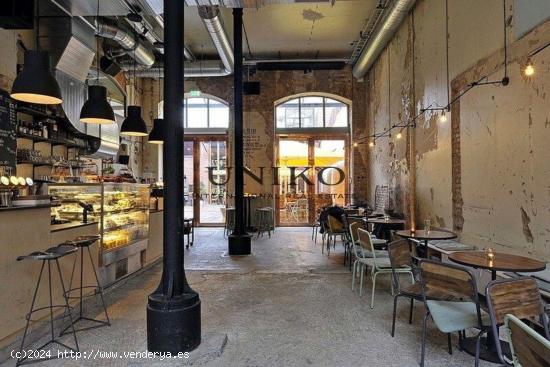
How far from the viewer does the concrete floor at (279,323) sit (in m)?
2.75

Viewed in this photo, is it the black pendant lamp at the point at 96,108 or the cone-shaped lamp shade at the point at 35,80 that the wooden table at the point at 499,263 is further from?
the black pendant lamp at the point at 96,108

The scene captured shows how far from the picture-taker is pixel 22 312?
296 centimetres

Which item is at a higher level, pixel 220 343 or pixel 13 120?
pixel 13 120

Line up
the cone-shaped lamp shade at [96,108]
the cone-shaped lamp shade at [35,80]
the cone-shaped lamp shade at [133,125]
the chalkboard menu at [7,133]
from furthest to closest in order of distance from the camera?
the cone-shaped lamp shade at [133,125] < the chalkboard menu at [7,133] < the cone-shaped lamp shade at [96,108] < the cone-shaped lamp shade at [35,80]

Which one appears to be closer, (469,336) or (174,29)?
(174,29)

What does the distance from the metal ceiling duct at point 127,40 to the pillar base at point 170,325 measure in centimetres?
519

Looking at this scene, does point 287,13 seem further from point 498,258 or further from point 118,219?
point 498,258

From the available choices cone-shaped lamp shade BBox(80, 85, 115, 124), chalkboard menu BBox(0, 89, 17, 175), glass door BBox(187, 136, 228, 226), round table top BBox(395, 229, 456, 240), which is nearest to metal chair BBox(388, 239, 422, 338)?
round table top BBox(395, 229, 456, 240)

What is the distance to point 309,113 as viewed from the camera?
11016 millimetres

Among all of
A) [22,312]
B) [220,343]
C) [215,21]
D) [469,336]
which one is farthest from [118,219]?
[469,336]

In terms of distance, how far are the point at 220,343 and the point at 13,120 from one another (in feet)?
14.3

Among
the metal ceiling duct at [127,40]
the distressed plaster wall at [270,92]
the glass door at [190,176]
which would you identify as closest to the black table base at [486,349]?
the metal ceiling duct at [127,40]

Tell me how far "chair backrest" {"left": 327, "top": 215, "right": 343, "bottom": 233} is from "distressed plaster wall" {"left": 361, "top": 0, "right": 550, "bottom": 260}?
53.7 inches

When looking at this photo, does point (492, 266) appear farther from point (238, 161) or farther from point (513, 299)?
point (238, 161)
